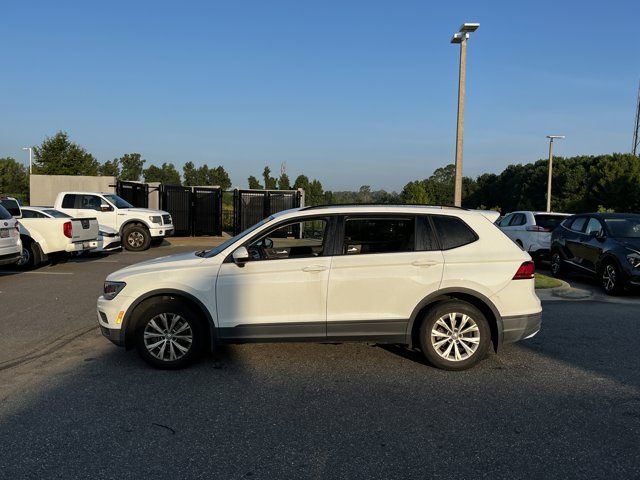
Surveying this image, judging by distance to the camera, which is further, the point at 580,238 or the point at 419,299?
the point at 580,238

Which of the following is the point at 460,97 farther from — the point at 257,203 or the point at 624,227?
the point at 257,203

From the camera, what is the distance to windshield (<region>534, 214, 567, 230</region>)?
1462 cm

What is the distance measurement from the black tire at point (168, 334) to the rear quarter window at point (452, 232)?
2626 mm

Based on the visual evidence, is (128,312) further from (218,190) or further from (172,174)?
(172,174)

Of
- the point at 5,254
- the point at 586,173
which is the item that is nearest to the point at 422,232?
the point at 5,254

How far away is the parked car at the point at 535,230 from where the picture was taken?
46.9 feet

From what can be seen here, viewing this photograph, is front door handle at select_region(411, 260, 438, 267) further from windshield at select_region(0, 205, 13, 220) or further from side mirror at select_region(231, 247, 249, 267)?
windshield at select_region(0, 205, 13, 220)

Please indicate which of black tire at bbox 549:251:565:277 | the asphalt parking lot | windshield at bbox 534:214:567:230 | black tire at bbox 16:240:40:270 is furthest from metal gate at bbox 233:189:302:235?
the asphalt parking lot

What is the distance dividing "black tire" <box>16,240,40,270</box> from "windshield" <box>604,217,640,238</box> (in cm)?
1305

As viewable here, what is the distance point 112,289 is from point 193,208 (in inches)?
792

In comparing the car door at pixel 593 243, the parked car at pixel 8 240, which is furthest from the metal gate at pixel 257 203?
the car door at pixel 593 243

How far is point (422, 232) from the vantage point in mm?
5453

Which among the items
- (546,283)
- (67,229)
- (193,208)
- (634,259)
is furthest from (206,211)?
(634,259)

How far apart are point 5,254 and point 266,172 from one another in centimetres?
3380
